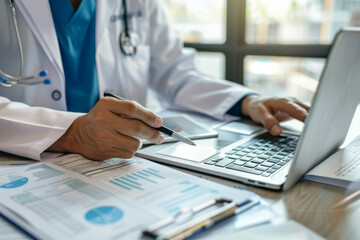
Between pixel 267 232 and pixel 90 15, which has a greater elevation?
pixel 90 15

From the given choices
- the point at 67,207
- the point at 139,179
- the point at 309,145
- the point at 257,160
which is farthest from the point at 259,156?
the point at 67,207

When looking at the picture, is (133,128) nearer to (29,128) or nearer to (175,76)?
(29,128)

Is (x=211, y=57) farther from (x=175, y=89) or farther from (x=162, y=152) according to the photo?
(x=162, y=152)

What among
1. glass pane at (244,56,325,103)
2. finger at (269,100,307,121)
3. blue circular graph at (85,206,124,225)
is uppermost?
finger at (269,100,307,121)

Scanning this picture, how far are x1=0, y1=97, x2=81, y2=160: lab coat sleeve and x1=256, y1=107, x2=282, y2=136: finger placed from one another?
46cm

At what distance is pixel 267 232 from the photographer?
403 millimetres

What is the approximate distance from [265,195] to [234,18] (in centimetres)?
155

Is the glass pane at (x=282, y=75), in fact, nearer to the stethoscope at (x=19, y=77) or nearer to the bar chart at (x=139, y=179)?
the stethoscope at (x=19, y=77)

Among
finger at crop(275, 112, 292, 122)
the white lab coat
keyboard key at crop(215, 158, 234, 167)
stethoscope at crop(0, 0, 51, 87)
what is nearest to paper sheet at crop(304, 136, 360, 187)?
keyboard key at crop(215, 158, 234, 167)

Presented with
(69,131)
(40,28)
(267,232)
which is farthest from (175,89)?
(267,232)

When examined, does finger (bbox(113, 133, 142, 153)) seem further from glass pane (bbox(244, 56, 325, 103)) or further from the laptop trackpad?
glass pane (bbox(244, 56, 325, 103))

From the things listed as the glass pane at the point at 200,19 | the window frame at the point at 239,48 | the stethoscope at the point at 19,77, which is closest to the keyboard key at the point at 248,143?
the stethoscope at the point at 19,77

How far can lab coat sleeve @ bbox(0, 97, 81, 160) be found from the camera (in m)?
0.67

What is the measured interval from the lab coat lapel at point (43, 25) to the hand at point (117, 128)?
1.25ft
